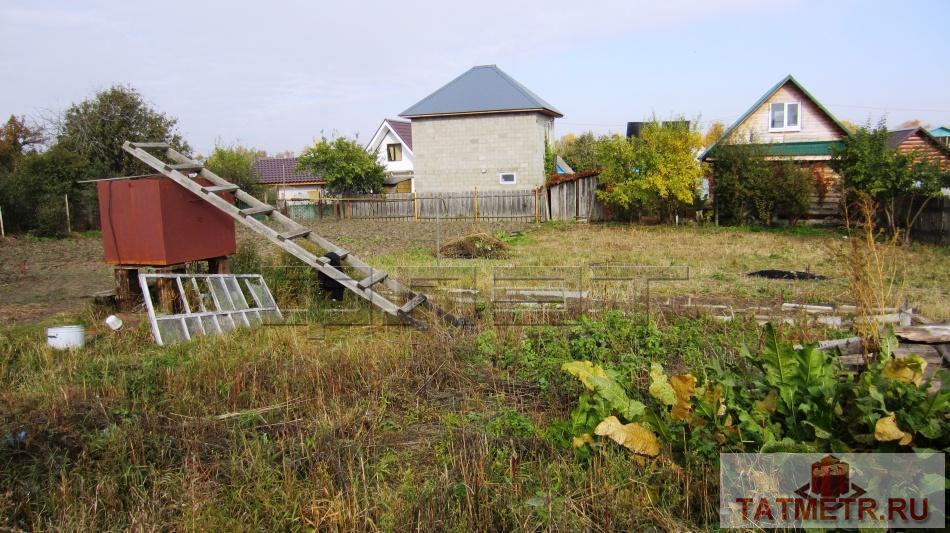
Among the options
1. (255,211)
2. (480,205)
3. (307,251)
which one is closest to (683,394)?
(307,251)

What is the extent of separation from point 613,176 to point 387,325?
61.7 ft

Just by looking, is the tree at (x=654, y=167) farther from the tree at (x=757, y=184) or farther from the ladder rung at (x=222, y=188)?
the ladder rung at (x=222, y=188)

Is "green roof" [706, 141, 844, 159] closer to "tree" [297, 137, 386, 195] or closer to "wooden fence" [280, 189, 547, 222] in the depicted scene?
"wooden fence" [280, 189, 547, 222]

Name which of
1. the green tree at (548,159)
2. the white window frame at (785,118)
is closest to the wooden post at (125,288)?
the green tree at (548,159)

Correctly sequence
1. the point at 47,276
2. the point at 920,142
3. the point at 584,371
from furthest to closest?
A: the point at 920,142
the point at 47,276
the point at 584,371

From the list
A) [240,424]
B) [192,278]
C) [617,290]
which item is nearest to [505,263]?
[617,290]

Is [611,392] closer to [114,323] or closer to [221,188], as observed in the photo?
[114,323]

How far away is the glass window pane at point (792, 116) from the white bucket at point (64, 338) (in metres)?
27.9

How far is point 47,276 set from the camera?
1206 cm

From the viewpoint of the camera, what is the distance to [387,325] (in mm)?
7277

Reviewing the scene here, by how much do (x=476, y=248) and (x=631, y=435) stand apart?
11.2 meters

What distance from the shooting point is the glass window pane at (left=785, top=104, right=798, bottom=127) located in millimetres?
26688

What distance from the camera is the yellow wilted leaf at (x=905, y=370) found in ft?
11.0

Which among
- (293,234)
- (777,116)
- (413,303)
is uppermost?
(777,116)
